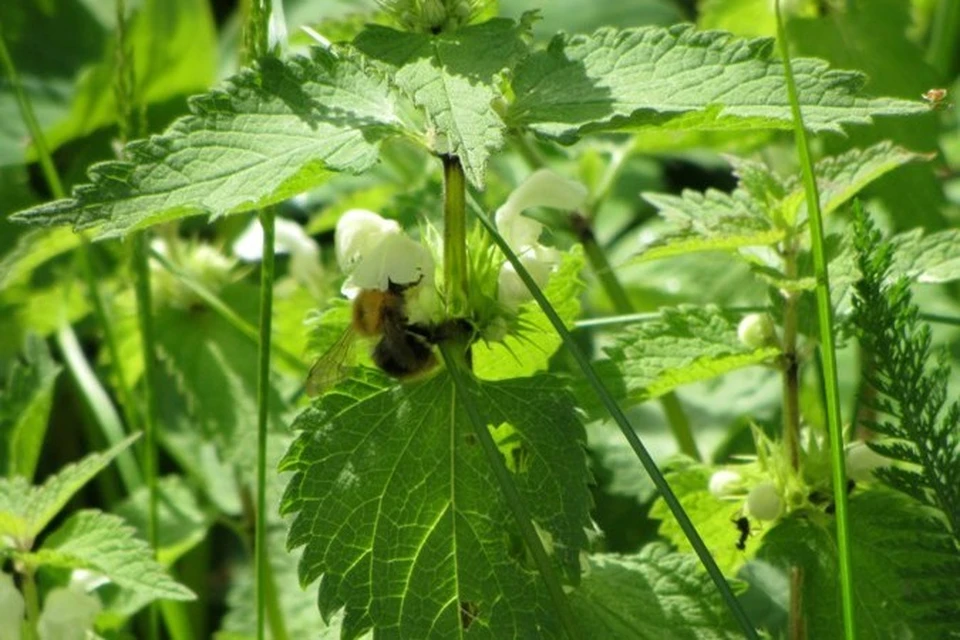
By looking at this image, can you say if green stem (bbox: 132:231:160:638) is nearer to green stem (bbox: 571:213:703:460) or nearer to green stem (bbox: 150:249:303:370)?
green stem (bbox: 150:249:303:370)

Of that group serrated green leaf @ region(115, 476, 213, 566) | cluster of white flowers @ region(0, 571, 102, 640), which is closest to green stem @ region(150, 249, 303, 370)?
serrated green leaf @ region(115, 476, 213, 566)

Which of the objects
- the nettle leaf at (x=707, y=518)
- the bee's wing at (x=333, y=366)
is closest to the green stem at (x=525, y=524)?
the bee's wing at (x=333, y=366)

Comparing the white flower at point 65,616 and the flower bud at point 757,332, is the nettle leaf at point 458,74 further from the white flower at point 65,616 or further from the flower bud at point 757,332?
the white flower at point 65,616

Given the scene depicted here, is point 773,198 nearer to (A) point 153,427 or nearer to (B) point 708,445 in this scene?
(A) point 153,427

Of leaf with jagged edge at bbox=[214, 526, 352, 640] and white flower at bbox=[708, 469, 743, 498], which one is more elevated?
white flower at bbox=[708, 469, 743, 498]

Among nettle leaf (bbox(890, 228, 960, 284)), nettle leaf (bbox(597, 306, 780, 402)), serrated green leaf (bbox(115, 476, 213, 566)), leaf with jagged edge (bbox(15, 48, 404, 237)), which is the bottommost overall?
serrated green leaf (bbox(115, 476, 213, 566))

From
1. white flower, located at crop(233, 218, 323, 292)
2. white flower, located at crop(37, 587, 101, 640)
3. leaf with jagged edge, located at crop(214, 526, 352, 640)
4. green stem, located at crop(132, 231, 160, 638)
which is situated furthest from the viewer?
white flower, located at crop(233, 218, 323, 292)
